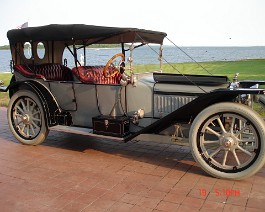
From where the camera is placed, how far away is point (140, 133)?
422 cm

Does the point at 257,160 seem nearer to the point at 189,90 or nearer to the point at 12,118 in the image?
the point at 189,90

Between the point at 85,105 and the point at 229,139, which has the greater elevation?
the point at 85,105

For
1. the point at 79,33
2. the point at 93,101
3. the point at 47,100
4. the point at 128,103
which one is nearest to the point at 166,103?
the point at 128,103

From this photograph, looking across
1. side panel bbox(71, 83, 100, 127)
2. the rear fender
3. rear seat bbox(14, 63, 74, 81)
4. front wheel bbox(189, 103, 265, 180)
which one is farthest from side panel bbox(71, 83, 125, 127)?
front wheel bbox(189, 103, 265, 180)

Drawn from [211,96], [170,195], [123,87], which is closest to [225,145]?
[211,96]

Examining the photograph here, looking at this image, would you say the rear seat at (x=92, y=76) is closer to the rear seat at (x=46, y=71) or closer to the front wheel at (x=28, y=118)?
the rear seat at (x=46, y=71)

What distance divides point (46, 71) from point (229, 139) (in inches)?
139

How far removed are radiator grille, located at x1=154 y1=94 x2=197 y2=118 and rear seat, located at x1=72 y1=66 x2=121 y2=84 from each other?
1.07 meters

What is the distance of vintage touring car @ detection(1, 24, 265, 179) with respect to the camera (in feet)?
12.2

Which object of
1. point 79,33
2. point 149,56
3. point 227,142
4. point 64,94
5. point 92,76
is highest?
point 149,56

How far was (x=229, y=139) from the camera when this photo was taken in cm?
374

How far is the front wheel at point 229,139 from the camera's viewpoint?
355 centimetres

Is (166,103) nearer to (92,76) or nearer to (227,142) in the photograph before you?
(227,142)

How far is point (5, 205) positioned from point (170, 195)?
1.72 meters
